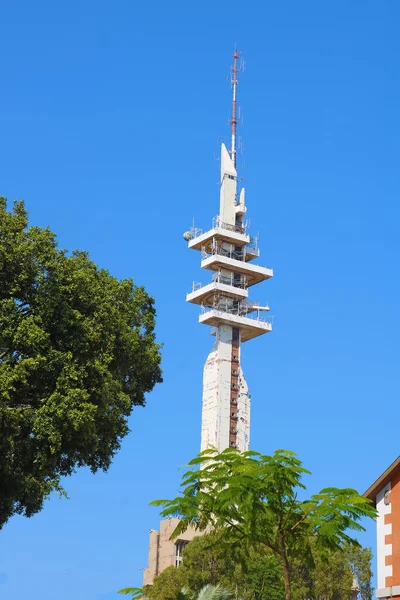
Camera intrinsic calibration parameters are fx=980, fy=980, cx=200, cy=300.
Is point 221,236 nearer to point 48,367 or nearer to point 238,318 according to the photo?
point 238,318

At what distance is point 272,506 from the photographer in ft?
96.0

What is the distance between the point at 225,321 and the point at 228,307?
10.0 feet

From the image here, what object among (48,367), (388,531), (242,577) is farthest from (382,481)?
(242,577)

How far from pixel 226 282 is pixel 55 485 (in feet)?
231

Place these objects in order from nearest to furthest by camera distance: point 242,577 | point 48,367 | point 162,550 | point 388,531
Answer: point 388,531
point 48,367
point 242,577
point 162,550

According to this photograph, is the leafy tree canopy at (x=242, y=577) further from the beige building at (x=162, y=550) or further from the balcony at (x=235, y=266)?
the balcony at (x=235, y=266)

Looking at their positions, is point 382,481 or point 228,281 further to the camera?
point 228,281

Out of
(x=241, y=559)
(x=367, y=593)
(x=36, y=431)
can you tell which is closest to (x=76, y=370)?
(x=36, y=431)

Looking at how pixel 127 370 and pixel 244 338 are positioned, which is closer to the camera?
pixel 127 370

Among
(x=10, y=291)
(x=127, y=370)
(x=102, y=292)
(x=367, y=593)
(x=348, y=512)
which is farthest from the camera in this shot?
(x=367, y=593)

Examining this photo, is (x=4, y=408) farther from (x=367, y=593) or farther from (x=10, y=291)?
(x=367, y=593)


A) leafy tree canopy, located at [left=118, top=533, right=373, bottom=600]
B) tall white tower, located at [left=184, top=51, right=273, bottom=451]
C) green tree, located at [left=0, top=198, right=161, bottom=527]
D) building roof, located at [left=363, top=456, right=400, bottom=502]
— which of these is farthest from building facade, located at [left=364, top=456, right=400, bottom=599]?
tall white tower, located at [left=184, top=51, right=273, bottom=451]

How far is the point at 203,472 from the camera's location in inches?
1220

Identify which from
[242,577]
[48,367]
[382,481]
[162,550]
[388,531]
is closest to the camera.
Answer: [388,531]
